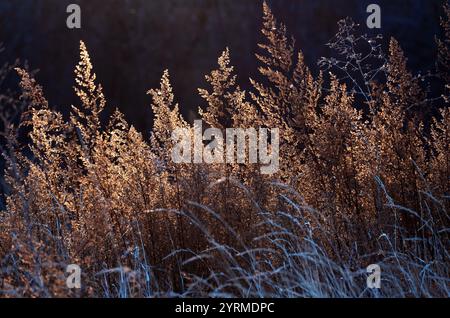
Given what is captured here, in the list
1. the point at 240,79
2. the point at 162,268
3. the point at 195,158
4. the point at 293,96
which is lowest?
the point at 162,268

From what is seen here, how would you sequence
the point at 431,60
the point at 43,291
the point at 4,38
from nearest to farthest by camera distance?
the point at 43,291
the point at 431,60
the point at 4,38

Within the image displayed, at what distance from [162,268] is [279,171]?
874 millimetres

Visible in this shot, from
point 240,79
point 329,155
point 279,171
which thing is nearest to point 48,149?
point 279,171

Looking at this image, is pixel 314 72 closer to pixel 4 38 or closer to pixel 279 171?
pixel 4 38

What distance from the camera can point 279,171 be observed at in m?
4.13

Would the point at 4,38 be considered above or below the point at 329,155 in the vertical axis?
above

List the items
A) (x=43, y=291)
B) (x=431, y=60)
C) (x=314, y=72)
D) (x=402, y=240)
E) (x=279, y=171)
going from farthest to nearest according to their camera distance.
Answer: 1. (x=314, y=72)
2. (x=431, y=60)
3. (x=279, y=171)
4. (x=402, y=240)
5. (x=43, y=291)

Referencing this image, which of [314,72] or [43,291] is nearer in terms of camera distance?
[43,291]

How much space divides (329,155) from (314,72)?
8.26 meters

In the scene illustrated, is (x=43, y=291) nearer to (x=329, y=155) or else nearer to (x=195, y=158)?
(x=195, y=158)

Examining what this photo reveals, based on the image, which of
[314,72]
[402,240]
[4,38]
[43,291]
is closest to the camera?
[43,291]

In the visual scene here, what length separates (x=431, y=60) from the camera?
1130cm

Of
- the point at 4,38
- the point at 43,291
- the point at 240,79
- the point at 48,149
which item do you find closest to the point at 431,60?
the point at 240,79

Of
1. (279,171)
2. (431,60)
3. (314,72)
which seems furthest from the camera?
(314,72)
